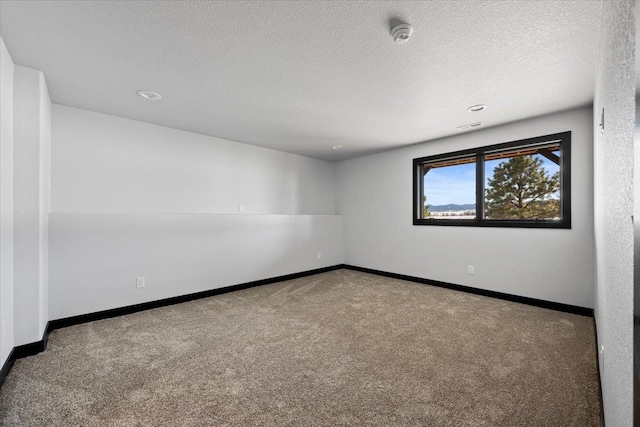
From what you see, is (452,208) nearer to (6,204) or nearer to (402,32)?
(402,32)

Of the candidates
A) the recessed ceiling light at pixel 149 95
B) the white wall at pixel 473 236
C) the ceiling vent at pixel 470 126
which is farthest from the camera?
the ceiling vent at pixel 470 126

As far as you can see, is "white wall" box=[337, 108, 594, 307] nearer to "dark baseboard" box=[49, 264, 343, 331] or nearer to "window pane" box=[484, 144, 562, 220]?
"window pane" box=[484, 144, 562, 220]

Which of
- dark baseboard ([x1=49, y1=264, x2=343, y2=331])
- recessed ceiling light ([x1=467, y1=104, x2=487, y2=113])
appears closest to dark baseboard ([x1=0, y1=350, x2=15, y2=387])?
dark baseboard ([x1=49, y1=264, x2=343, y2=331])

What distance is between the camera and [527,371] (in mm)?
2023

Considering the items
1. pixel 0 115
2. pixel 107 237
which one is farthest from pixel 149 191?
pixel 0 115

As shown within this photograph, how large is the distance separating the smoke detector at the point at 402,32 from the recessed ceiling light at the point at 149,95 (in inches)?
88.9

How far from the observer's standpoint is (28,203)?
2334 mm

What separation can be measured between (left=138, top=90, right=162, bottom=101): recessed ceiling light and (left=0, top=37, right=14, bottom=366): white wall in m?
0.86

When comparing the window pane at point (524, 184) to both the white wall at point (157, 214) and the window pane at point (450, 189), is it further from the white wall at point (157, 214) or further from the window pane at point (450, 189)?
the white wall at point (157, 214)

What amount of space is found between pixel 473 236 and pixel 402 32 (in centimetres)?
315

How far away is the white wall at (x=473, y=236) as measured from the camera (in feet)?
10.4

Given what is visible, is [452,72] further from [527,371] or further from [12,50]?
[12,50]

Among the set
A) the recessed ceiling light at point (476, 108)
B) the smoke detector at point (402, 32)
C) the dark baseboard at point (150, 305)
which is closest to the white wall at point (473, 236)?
the recessed ceiling light at point (476, 108)

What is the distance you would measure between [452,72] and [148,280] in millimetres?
3883
